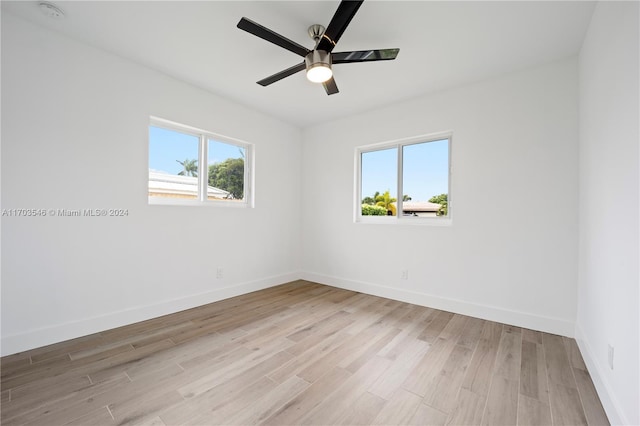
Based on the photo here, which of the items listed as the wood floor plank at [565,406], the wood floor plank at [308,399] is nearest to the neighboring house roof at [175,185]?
the wood floor plank at [308,399]

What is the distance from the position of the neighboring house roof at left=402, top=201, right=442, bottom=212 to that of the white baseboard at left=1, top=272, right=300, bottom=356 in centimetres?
243

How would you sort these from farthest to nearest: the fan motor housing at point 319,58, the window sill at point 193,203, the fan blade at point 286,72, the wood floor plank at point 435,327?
the window sill at point 193,203, the wood floor plank at point 435,327, the fan blade at point 286,72, the fan motor housing at point 319,58

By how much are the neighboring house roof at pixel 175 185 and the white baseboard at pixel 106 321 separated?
1.21 meters

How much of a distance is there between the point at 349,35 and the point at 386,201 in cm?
217

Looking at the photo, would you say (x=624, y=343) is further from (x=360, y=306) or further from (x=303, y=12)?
(x=303, y=12)

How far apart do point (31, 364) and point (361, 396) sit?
7.67 feet

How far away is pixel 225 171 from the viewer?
3.64 meters

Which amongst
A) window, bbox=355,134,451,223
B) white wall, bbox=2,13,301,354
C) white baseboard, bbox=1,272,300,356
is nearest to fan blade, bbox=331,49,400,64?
window, bbox=355,134,451,223

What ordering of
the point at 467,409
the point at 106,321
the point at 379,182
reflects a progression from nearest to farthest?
the point at 467,409
the point at 106,321
the point at 379,182

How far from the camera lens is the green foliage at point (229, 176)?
139 inches

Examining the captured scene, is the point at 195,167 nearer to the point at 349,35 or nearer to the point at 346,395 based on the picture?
the point at 349,35

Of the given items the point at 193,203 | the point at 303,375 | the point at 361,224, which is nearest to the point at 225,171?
the point at 193,203

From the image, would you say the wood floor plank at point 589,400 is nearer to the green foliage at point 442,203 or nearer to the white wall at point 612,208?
the white wall at point 612,208

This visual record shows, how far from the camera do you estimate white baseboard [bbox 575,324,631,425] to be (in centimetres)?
134
